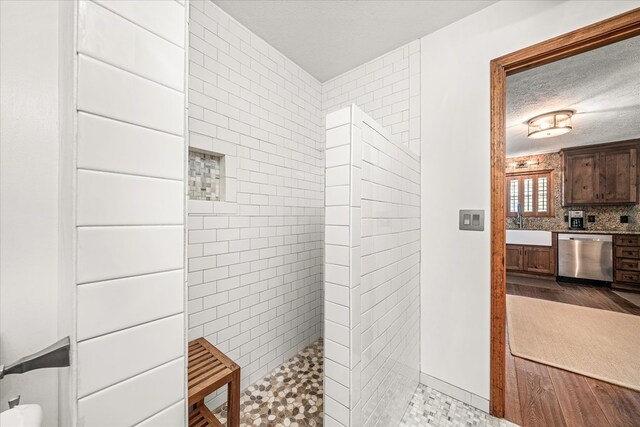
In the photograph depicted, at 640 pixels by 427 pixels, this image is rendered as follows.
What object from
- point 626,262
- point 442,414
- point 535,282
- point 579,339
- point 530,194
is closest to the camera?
point 442,414

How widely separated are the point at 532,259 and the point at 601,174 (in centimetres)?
197

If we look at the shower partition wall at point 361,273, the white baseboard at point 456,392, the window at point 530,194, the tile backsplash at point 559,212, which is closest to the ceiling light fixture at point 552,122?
the tile backsplash at point 559,212

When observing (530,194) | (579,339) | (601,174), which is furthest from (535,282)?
(579,339)

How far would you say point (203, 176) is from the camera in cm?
159

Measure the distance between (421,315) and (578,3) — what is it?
82.3 inches

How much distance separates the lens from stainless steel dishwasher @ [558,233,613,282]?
14.3ft

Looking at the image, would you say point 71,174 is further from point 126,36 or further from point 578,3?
point 578,3

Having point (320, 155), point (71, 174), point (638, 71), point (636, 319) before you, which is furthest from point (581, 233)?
point (71, 174)

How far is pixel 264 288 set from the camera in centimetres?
190

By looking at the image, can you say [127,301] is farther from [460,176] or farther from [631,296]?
[631,296]

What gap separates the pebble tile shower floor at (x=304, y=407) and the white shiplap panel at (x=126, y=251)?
142 cm

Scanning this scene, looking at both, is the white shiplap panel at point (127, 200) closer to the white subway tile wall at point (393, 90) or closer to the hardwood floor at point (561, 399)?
the white subway tile wall at point (393, 90)

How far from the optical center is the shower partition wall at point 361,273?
3.15ft

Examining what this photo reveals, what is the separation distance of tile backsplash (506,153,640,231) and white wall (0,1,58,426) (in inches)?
281
